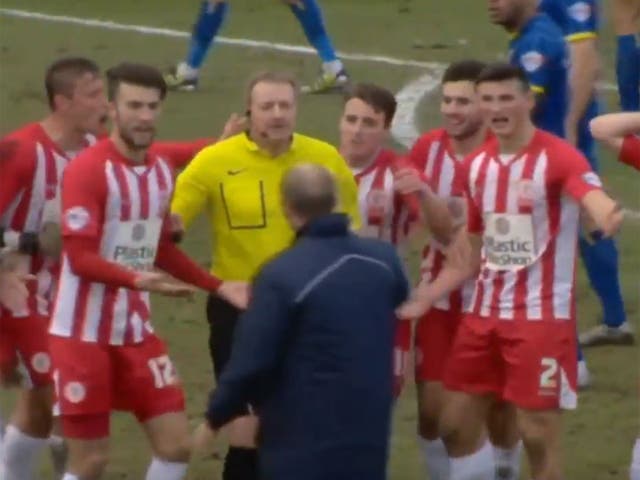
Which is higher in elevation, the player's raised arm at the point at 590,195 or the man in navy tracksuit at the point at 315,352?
the player's raised arm at the point at 590,195

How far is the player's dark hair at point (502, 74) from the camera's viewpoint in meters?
8.19

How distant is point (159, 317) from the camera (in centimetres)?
1196

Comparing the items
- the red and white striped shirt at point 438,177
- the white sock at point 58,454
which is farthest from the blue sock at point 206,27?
the red and white striped shirt at point 438,177

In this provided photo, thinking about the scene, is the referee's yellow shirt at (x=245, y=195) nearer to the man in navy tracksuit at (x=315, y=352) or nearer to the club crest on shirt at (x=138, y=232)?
the club crest on shirt at (x=138, y=232)

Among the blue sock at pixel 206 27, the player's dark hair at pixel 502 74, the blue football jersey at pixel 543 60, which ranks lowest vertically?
the player's dark hair at pixel 502 74

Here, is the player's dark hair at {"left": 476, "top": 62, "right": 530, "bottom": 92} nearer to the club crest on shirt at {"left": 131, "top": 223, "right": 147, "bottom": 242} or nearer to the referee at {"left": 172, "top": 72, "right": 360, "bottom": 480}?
the referee at {"left": 172, "top": 72, "right": 360, "bottom": 480}

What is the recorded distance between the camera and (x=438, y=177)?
886 centimetres

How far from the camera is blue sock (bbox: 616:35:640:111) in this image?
13945 millimetres

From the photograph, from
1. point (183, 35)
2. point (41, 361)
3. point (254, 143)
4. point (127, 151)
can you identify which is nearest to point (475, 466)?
point (254, 143)

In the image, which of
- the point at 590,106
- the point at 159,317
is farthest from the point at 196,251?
the point at 590,106

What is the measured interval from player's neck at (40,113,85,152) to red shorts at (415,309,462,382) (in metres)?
1.60

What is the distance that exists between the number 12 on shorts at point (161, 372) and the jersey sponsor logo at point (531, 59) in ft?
8.67

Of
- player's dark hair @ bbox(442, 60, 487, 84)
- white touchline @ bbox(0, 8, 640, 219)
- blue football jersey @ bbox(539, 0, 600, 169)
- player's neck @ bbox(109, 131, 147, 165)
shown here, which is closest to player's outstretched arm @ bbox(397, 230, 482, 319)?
player's dark hair @ bbox(442, 60, 487, 84)

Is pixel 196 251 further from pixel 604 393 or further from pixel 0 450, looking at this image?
pixel 0 450
